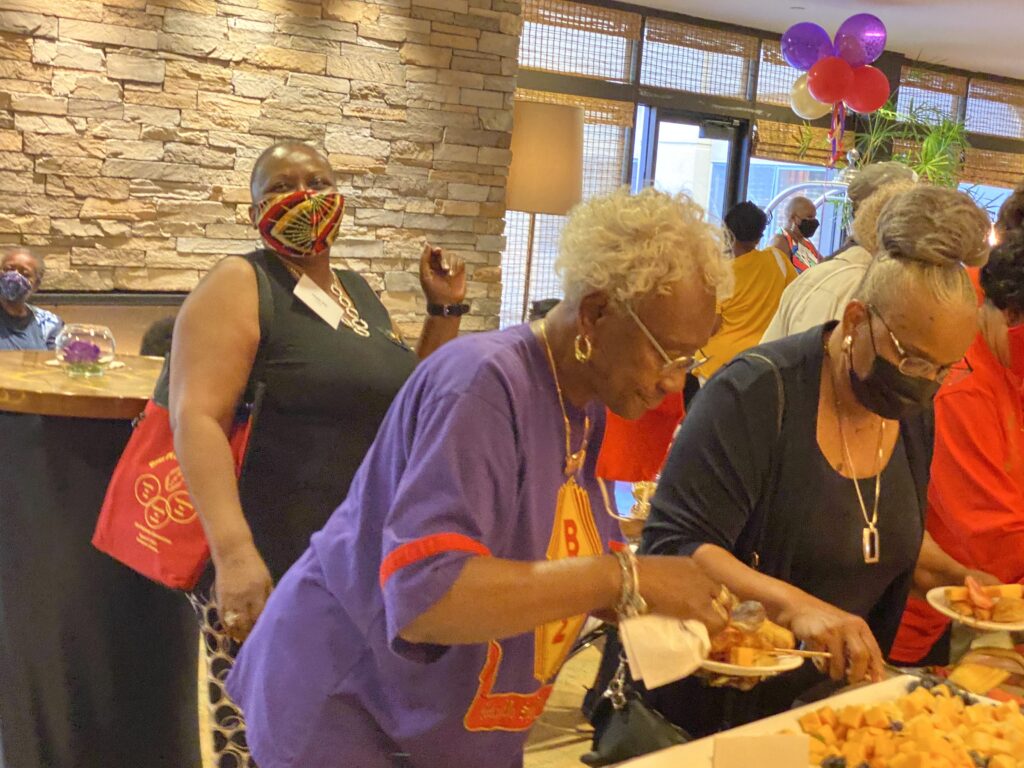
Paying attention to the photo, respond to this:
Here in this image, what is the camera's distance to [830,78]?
24.3 ft

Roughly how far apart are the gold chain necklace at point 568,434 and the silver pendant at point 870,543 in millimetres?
612

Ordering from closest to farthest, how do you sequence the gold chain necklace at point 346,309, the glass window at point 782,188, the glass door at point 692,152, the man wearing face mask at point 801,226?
1. the gold chain necklace at point 346,309
2. the man wearing face mask at point 801,226
3. the glass door at point 692,152
4. the glass window at point 782,188

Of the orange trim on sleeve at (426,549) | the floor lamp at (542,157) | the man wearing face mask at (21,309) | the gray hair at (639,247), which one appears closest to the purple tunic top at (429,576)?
the orange trim on sleeve at (426,549)

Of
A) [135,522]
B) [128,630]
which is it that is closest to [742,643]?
[135,522]

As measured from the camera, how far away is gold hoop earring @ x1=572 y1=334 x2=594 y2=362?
1236 mm

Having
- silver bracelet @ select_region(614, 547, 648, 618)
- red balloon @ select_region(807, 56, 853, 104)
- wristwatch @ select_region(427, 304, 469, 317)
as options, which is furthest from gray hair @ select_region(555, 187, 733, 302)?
red balloon @ select_region(807, 56, 853, 104)

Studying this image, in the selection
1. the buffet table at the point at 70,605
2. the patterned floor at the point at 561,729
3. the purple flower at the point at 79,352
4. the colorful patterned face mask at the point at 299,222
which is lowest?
the patterned floor at the point at 561,729

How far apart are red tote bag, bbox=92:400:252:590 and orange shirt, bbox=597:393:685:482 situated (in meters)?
1.45

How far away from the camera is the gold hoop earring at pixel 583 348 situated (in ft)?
4.06

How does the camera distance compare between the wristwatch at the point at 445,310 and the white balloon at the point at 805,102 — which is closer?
the wristwatch at the point at 445,310

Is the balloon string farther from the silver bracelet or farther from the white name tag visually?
the silver bracelet

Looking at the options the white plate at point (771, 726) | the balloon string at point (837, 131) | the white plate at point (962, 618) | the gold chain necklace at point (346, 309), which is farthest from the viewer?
the balloon string at point (837, 131)

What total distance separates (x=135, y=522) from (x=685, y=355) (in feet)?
3.79

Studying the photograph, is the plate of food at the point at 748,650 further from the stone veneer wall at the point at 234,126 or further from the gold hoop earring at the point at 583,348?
the stone veneer wall at the point at 234,126
